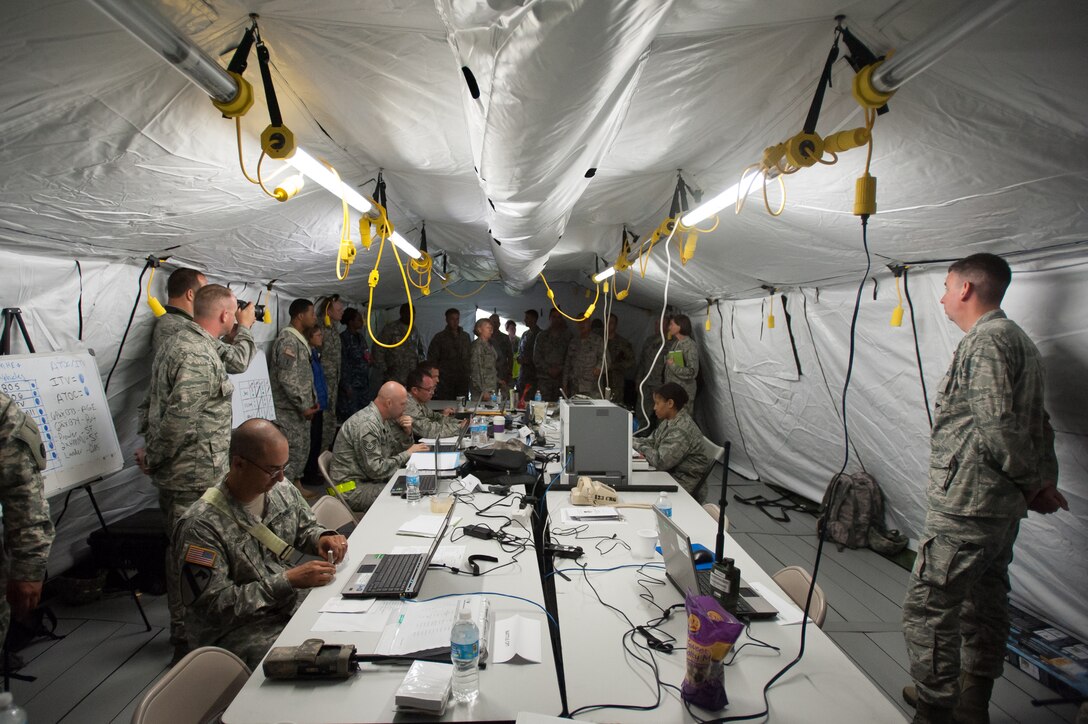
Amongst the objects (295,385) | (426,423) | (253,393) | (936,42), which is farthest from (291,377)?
(936,42)

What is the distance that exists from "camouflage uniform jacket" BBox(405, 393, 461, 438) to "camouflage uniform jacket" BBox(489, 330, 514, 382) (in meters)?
3.52

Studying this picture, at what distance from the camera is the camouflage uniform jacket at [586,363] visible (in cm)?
704

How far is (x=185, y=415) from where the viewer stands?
2.34m

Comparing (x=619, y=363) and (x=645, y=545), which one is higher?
(x=619, y=363)

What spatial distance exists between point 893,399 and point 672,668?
3128 mm

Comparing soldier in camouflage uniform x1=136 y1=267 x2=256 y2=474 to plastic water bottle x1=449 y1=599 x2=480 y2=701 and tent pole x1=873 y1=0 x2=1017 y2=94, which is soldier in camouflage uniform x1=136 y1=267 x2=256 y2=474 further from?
tent pole x1=873 y1=0 x2=1017 y2=94

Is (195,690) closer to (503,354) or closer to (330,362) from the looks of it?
(330,362)

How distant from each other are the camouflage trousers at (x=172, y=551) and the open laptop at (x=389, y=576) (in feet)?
2.99

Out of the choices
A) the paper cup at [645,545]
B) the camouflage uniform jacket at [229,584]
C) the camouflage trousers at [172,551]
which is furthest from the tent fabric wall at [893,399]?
the camouflage trousers at [172,551]

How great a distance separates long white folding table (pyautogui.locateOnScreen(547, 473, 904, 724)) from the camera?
1.11 metres

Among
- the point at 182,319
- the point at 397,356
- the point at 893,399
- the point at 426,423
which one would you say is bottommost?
the point at 426,423

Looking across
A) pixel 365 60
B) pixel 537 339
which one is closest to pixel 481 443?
pixel 365 60

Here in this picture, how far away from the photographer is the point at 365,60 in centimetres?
142

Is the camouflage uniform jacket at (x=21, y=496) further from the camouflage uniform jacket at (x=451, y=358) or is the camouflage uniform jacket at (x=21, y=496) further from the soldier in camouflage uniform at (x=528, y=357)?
the soldier in camouflage uniform at (x=528, y=357)
